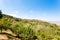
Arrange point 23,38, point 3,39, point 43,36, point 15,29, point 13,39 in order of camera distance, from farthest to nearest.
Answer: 1. point 43,36
2. point 15,29
3. point 23,38
4. point 13,39
5. point 3,39

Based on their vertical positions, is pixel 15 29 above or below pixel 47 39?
above

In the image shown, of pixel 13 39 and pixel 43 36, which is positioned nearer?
pixel 13 39

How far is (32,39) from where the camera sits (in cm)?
3141

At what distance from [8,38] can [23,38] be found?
396 cm

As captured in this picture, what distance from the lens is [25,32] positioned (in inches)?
1224

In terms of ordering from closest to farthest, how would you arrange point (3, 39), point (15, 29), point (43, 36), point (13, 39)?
point (3, 39), point (13, 39), point (15, 29), point (43, 36)

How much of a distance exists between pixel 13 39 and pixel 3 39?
2.49 m

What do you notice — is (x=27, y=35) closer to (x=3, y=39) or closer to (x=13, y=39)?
(x=13, y=39)

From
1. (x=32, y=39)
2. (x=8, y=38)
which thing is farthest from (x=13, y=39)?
(x=32, y=39)

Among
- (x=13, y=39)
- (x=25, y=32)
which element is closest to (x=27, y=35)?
(x=25, y=32)

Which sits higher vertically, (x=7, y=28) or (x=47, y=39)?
(x=7, y=28)

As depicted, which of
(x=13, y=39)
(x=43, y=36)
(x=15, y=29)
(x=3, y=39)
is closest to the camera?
(x=3, y=39)

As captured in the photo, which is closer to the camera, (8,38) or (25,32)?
(8,38)

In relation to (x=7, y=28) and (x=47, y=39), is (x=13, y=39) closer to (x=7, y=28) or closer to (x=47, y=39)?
(x=7, y=28)
